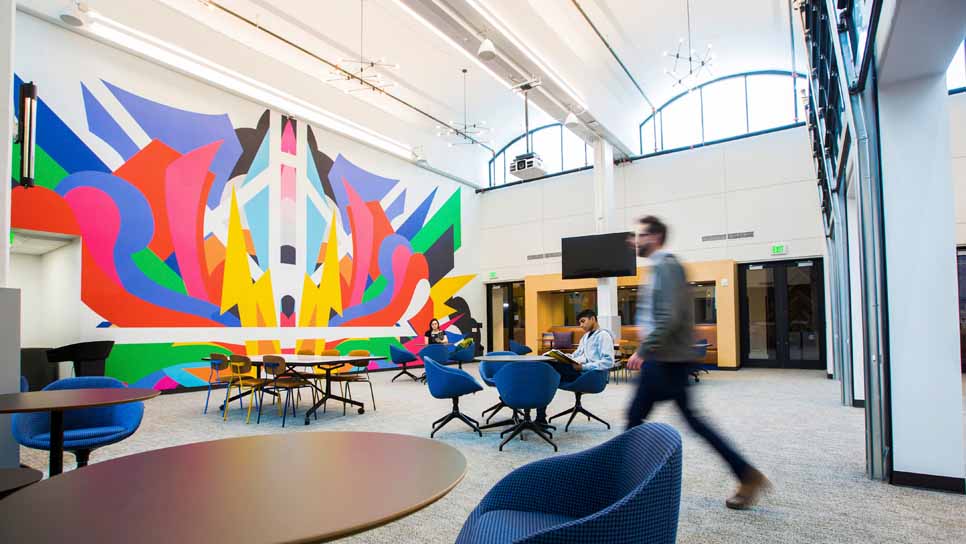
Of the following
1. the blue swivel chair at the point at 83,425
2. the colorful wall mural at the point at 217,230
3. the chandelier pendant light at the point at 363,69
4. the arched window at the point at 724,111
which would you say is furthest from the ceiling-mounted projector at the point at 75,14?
the arched window at the point at 724,111

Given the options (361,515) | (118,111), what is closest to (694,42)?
(118,111)

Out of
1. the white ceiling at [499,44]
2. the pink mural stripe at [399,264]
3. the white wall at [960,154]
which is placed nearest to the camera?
the white ceiling at [499,44]

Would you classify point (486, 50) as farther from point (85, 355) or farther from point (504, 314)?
point (504, 314)

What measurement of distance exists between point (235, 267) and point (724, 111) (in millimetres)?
11695

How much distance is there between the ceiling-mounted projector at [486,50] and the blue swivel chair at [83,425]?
21.3 ft

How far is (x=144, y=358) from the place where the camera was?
28.8ft

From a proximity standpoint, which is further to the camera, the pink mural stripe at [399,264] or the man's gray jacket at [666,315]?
the pink mural stripe at [399,264]

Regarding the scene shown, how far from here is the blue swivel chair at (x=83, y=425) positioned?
329cm

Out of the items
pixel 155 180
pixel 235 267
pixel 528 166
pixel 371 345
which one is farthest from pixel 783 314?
pixel 155 180

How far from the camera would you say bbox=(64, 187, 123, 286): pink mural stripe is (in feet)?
26.4

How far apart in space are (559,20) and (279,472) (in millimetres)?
9866

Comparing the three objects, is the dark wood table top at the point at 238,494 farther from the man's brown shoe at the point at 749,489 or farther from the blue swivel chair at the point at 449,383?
the blue swivel chair at the point at 449,383

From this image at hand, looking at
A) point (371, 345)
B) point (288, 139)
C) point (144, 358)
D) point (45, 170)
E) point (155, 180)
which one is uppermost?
point (288, 139)

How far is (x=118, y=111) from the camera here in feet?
28.3
